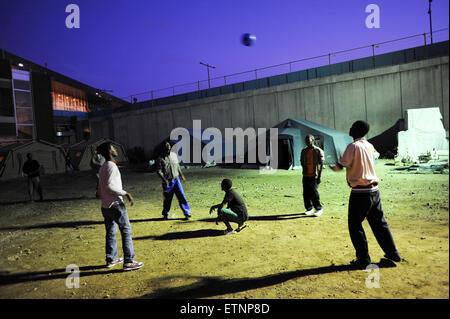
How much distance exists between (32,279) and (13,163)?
19.4 meters

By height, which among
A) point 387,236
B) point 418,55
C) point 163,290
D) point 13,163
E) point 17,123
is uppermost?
point 418,55

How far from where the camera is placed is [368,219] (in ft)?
12.2

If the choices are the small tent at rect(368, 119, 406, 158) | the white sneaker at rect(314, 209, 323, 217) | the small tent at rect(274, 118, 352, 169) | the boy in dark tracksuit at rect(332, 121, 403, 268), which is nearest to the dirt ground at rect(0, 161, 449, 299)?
the white sneaker at rect(314, 209, 323, 217)

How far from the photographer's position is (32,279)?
417cm

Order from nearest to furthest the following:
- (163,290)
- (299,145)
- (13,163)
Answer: (163,290)
(299,145)
(13,163)

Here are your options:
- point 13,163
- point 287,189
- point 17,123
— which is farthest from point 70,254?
point 17,123

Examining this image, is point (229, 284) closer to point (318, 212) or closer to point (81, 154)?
point (318, 212)

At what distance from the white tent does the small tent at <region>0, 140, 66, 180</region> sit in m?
23.4

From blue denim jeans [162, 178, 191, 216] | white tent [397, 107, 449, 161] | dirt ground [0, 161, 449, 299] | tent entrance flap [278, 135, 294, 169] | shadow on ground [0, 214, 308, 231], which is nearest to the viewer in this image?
dirt ground [0, 161, 449, 299]

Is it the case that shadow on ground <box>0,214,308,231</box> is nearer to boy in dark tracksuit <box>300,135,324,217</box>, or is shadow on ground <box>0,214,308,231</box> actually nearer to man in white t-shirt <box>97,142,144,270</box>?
boy in dark tracksuit <box>300,135,324,217</box>

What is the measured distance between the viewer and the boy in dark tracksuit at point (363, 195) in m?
3.58

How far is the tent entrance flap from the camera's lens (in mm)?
17031

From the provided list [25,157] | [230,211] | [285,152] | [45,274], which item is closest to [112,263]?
[45,274]
